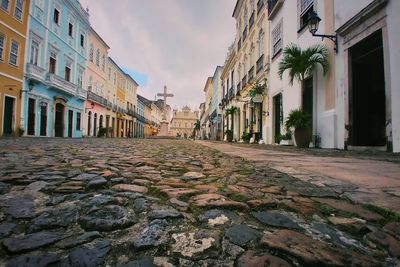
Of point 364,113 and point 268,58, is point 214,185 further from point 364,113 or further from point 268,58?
point 268,58

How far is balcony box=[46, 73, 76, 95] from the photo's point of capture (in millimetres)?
17266

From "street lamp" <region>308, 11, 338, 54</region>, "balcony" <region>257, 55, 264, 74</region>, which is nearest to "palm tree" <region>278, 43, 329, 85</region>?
"street lamp" <region>308, 11, 338, 54</region>

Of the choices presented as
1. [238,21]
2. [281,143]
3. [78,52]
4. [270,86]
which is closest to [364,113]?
[281,143]

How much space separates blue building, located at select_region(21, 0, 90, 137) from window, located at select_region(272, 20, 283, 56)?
13894 mm

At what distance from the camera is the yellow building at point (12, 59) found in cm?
1352

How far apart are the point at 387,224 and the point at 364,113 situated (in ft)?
21.6

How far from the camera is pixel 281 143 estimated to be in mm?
10859

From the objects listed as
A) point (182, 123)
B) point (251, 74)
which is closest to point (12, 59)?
point (251, 74)

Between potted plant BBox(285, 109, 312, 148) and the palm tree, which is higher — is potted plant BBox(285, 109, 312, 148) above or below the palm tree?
below

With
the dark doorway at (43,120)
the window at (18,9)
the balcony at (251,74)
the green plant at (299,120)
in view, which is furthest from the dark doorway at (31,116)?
the green plant at (299,120)

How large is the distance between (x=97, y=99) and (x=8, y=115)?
12.0m

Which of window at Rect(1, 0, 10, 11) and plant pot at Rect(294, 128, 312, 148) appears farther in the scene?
window at Rect(1, 0, 10, 11)

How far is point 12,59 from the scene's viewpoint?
563 inches

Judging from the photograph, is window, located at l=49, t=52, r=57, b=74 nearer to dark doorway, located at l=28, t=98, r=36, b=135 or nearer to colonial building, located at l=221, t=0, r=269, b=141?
dark doorway, located at l=28, t=98, r=36, b=135
